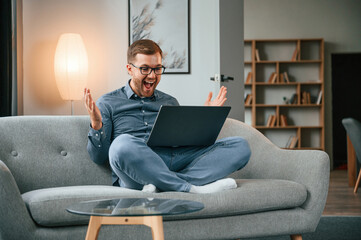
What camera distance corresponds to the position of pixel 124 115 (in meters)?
2.51

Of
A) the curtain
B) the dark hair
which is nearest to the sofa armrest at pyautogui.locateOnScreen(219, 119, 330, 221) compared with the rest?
the dark hair

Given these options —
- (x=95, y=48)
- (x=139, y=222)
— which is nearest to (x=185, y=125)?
(x=139, y=222)

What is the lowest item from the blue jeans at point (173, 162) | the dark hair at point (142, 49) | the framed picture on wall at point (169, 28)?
the blue jeans at point (173, 162)

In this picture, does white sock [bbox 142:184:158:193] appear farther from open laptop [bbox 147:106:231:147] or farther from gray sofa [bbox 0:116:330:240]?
open laptop [bbox 147:106:231:147]

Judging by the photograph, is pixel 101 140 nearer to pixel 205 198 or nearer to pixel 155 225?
pixel 205 198

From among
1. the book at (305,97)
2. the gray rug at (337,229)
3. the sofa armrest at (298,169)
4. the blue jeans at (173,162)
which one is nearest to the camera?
the blue jeans at (173,162)

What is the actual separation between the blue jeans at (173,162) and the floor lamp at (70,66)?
5.48 feet

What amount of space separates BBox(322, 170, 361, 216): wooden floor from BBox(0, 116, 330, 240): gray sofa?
4.66 feet

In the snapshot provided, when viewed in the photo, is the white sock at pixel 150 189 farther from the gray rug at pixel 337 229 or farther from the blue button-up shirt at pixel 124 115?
the gray rug at pixel 337 229

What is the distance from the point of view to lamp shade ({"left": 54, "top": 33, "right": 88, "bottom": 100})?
12.5 ft

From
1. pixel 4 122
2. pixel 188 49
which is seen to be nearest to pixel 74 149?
pixel 4 122

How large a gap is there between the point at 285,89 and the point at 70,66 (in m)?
5.21

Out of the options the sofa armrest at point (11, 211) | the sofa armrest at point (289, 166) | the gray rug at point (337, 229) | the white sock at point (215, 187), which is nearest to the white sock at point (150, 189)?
the white sock at point (215, 187)

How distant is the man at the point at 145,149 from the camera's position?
2.08 metres
